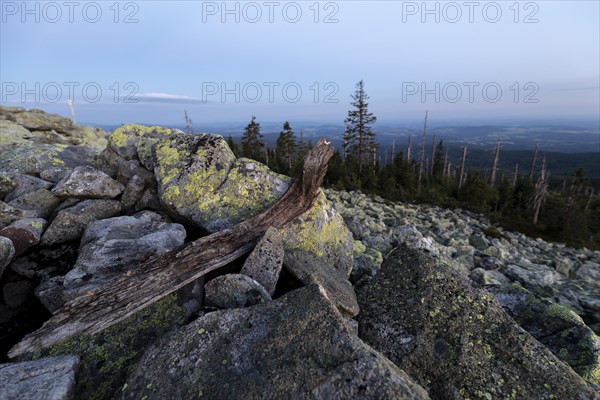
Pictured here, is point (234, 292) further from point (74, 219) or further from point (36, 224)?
point (36, 224)

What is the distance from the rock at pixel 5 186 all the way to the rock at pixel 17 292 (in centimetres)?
310

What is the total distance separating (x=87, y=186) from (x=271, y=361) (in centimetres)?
696

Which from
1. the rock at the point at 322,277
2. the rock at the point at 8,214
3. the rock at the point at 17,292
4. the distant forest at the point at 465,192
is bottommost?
the distant forest at the point at 465,192

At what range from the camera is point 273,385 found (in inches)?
116

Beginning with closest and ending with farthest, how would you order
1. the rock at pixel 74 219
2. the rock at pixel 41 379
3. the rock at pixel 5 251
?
the rock at pixel 41 379
the rock at pixel 5 251
the rock at pixel 74 219

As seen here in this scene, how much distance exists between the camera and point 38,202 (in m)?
7.62

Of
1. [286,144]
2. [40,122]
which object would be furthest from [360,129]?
[40,122]

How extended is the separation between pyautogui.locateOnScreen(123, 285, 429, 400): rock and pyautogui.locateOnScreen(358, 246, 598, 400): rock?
0.98 meters

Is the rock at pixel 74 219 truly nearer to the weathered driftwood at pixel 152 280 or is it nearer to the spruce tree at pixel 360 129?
the weathered driftwood at pixel 152 280

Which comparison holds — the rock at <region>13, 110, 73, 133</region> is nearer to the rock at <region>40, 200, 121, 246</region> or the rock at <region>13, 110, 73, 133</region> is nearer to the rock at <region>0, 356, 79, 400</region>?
the rock at <region>40, 200, 121, 246</region>

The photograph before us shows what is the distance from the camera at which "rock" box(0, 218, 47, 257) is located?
236 inches

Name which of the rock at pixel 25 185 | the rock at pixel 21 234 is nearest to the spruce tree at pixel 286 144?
the rock at pixel 25 185

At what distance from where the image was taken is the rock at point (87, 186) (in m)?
7.64

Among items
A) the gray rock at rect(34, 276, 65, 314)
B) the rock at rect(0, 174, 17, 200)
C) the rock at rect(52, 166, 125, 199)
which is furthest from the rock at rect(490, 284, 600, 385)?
the rock at rect(0, 174, 17, 200)
